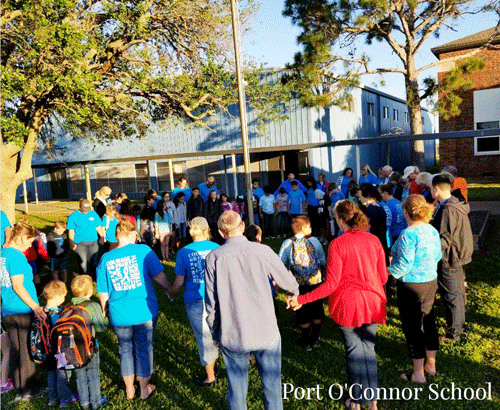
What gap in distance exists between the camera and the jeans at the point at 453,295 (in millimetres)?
4414

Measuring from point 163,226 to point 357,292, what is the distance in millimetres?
6623

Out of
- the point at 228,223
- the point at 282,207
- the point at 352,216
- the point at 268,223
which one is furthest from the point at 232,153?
the point at 228,223

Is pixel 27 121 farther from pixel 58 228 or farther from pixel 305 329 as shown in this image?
pixel 305 329

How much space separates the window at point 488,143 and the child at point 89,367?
21.3 meters

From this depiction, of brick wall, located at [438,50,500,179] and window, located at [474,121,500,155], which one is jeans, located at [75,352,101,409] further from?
window, located at [474,121,500,155]

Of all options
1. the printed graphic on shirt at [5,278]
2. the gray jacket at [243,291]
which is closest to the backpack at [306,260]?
the gray jacket at [243,291]

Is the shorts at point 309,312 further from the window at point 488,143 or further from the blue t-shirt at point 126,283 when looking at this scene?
the window at point 488,143

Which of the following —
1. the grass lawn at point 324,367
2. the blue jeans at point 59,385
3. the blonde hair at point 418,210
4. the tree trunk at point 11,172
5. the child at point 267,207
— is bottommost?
the grass lawn at point 324,367

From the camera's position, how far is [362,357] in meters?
3.36

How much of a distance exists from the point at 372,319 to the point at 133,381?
2.38 m

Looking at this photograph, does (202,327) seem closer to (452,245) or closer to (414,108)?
(452,245)

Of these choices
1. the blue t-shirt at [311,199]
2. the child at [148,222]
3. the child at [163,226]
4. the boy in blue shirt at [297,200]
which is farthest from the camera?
the boy in blue shirt at [297,200]

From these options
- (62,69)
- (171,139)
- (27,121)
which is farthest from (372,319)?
(171,139)

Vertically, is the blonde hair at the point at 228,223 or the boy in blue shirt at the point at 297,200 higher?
the blonde hair at the point at 228,223
